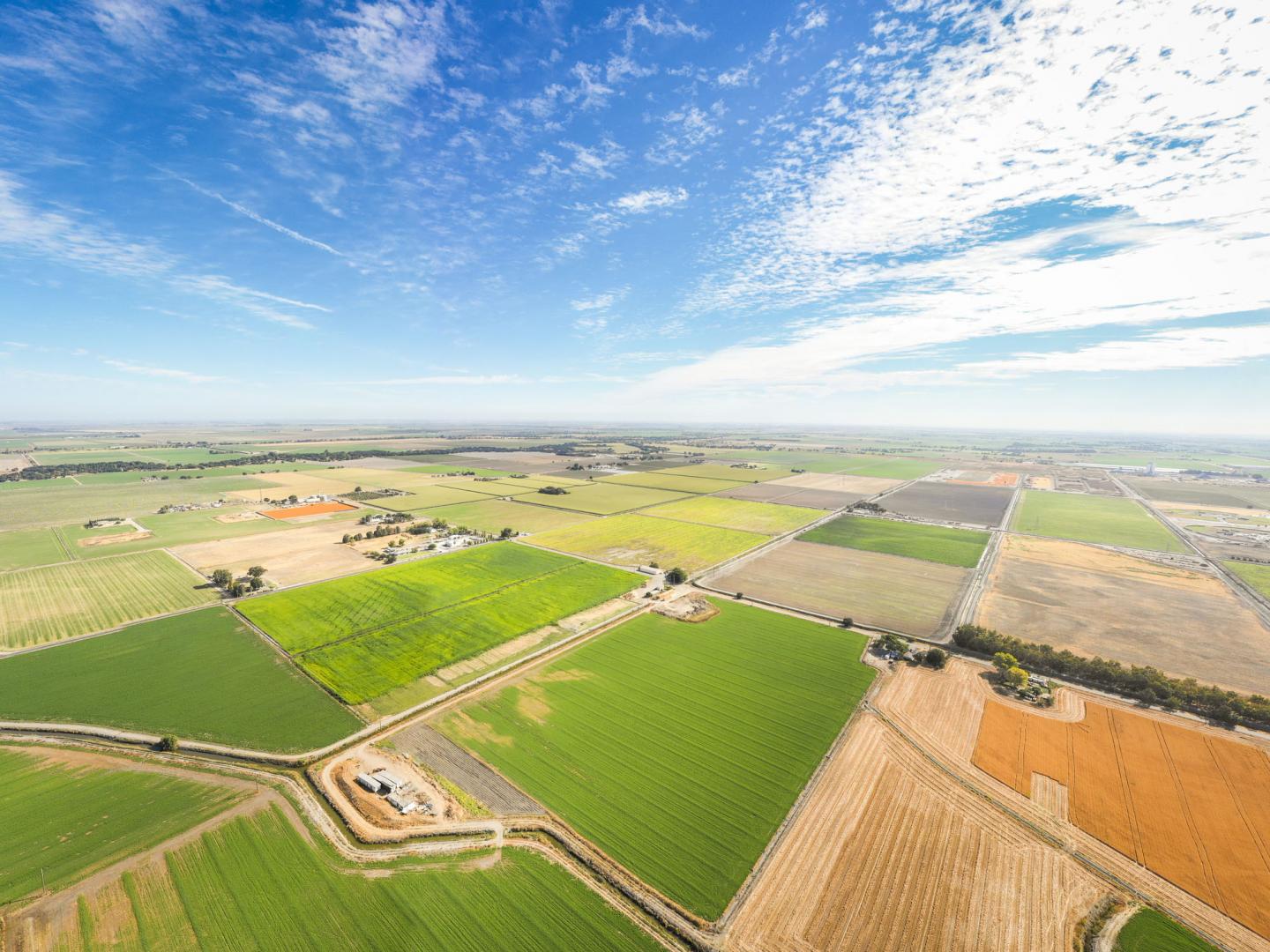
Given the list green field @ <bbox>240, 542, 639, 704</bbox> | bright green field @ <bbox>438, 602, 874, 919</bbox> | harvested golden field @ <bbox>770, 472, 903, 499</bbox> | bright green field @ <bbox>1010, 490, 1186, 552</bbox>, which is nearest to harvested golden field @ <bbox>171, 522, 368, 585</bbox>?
green field @ <bbox>240, 542, 639, 704</bbox>

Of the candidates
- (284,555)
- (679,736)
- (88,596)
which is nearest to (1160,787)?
(679,736)

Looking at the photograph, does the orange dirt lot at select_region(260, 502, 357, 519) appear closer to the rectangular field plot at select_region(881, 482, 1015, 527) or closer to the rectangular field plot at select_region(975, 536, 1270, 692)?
the rectangular field plot at select_region(975, 536, 1270, 692)

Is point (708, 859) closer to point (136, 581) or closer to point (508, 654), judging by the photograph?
point (508, 654)

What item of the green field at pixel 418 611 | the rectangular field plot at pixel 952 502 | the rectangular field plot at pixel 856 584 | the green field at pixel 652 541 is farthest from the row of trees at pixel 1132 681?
the rectangular field plot at pixel 952 502

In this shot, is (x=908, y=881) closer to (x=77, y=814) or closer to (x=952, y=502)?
(x=77, y=814)

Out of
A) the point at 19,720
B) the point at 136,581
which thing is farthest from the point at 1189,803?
the point at 136,581

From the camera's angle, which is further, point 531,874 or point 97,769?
point 97,769

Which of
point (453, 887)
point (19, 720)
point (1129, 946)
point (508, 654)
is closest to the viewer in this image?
point (1129, 946)

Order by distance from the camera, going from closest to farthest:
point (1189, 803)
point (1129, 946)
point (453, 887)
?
point (1129, 946), point (453, 887), point (1189, 803)
